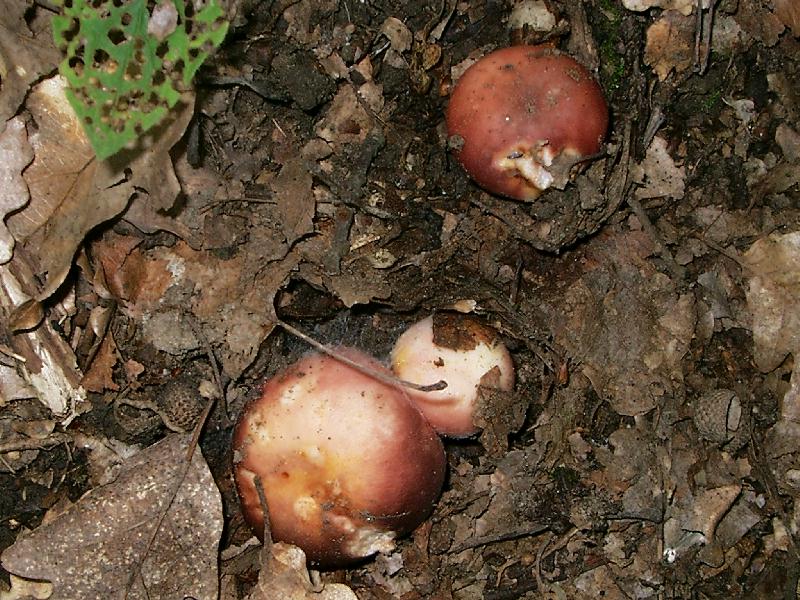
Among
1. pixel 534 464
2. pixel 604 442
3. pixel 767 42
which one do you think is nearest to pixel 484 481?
pixel 534 464

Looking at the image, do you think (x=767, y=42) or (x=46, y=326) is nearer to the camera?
(x=46, y=326)

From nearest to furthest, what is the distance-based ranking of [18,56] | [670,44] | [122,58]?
[122,58]
[18,56]
[670,44]

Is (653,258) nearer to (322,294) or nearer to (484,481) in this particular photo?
(484,481)

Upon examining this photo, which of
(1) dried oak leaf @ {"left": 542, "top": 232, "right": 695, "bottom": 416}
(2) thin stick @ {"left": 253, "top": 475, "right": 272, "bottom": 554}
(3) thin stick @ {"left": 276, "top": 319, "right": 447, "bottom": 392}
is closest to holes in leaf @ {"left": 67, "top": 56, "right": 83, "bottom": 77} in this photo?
(3) thin stick @ {"left": 276, "top": 319, "right": 447, "bottom": 392}

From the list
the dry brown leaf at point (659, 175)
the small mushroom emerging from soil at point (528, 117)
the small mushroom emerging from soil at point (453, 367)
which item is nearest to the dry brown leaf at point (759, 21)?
the dry brown leaf at point (659, 175)

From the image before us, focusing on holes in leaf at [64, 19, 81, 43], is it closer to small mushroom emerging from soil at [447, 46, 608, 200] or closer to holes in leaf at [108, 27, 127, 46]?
holes in leaf at [108, 27, 127, 46]

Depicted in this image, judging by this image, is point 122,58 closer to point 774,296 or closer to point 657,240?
point 657,240

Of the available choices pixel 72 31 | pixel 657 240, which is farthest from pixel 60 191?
pixel 657 240
